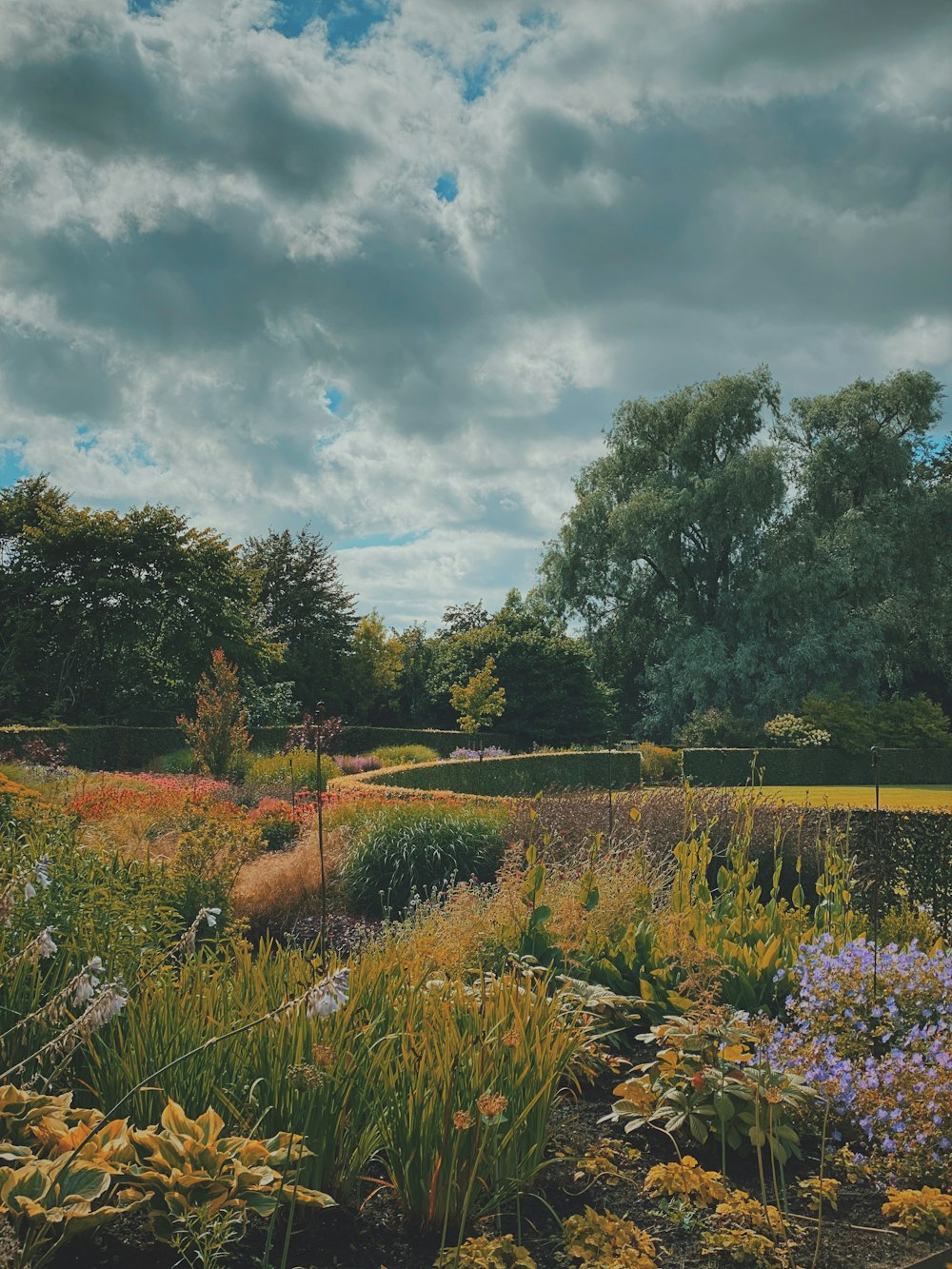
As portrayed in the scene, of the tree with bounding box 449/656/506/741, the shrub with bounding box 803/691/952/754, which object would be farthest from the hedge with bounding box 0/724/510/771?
the shrub with bounding box 803/691/952/754

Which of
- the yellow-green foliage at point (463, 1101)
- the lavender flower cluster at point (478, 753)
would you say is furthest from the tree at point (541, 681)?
the yellow-green foliage at point (463, 1101)

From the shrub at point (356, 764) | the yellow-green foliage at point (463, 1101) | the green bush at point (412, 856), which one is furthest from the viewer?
the shrub at point (356, 764)

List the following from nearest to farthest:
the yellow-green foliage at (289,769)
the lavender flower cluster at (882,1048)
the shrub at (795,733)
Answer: the lavender flower cluster at (882,1048) → the yellow-green foliage at (289,769) → the shrub at (795,733)

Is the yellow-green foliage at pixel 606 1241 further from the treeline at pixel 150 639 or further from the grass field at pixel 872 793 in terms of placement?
the treeline at pixel 150 639

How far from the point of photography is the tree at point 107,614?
936 inches

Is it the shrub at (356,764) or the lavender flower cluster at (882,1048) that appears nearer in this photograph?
the lavender flower cluster at (882,1048)

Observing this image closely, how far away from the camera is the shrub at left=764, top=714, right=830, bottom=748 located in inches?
902

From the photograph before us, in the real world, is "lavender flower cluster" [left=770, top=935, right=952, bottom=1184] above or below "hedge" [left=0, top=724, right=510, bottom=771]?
below

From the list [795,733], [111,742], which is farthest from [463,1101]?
[795,733]

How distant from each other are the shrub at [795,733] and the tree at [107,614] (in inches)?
529

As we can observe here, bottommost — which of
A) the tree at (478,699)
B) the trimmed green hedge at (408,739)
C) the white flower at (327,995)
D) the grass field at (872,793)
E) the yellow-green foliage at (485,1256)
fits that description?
the grass field at (872,793)

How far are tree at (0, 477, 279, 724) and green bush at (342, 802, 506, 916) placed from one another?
1690 centimetres

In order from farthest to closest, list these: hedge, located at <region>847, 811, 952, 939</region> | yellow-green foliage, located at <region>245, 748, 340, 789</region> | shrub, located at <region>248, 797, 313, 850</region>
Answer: yellow-green foliage, located at <region>245, 748, 340, 789</region>
shrub, located at <region>248, 797, 313, 850</region>
hedge, located at <region>847, 811, 952, 939</region>

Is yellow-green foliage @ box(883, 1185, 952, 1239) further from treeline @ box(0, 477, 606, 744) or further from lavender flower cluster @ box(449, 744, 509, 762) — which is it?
treeline @ box(0, 477, 606, 744)
